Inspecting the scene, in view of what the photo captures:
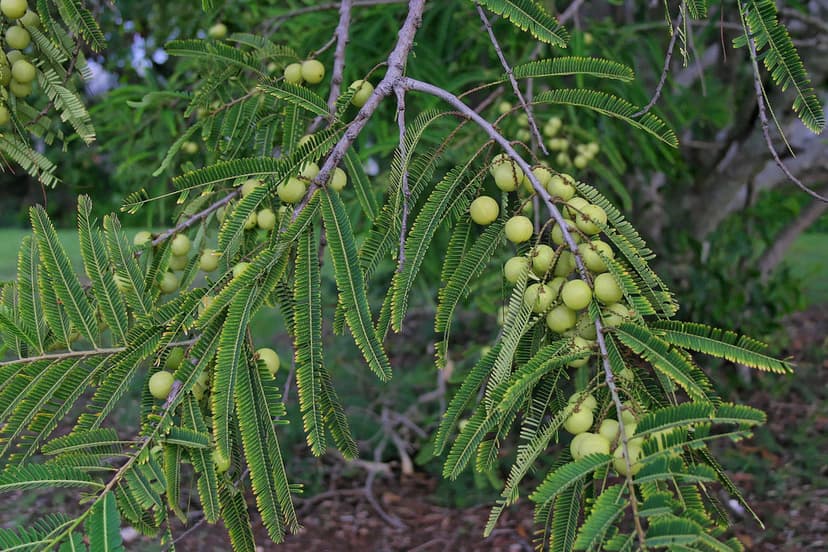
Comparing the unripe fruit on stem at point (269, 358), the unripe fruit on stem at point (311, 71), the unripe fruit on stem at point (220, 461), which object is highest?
the unripe fruit on stem at point (311, 71)

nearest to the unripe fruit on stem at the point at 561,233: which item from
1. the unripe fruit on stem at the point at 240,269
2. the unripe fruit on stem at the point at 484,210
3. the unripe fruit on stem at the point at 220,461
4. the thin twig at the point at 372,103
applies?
the unripe fruit on stem at the point at 484,210

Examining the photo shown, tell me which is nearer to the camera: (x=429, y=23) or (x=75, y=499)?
(x=429, y=23)

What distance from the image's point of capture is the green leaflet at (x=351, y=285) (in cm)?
116

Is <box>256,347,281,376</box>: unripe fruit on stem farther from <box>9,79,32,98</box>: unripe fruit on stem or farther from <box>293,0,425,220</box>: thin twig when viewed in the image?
<box>9,79,32,98</box>: unripe fruit on stem

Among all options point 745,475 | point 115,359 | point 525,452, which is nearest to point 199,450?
point 115,359

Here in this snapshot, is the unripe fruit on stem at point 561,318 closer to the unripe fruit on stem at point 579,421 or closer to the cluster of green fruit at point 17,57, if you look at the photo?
the unripe fruit on stem at point 579,421

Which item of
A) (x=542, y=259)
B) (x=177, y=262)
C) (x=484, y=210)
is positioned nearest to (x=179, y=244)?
(x=177, y=262)

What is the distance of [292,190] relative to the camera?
4.28ft

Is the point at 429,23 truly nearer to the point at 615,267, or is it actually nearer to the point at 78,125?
the point at 78,125

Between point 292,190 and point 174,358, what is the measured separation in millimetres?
360

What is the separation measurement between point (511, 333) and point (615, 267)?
0.18 meters

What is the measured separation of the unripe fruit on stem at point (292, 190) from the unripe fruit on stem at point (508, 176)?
356 mm

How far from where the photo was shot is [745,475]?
4020 millimetres

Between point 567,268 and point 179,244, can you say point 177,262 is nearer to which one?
point 179,244
